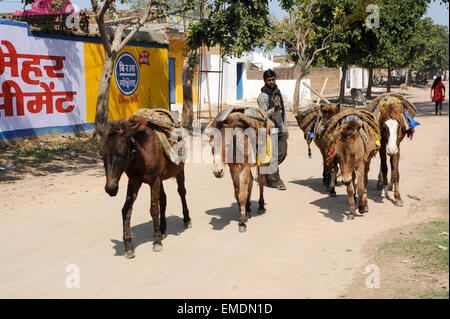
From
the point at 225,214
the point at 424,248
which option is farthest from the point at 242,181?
the point at 424,248

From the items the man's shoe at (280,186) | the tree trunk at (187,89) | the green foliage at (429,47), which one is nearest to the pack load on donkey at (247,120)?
the man's shoe at (280,186)

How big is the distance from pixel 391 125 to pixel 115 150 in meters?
5.19

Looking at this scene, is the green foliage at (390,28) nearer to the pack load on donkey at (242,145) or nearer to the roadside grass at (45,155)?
the roadside grass at (45,155)

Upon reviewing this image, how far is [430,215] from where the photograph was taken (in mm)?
7578

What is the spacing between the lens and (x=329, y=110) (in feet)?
29.6

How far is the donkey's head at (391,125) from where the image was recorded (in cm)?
832

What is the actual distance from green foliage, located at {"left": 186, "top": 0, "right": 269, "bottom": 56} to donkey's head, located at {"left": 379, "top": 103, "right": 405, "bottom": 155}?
8834mm

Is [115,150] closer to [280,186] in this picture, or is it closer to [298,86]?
[280,186]

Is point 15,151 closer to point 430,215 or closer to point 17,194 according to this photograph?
point 17,194

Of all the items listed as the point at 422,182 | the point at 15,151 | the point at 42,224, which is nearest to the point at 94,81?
the point at 15,151

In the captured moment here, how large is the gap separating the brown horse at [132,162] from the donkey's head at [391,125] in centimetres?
393

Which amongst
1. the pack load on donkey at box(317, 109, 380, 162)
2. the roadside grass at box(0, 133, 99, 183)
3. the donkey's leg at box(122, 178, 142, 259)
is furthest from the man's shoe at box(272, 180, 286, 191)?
the roadside grass at box(0, 133, 99, 183)
